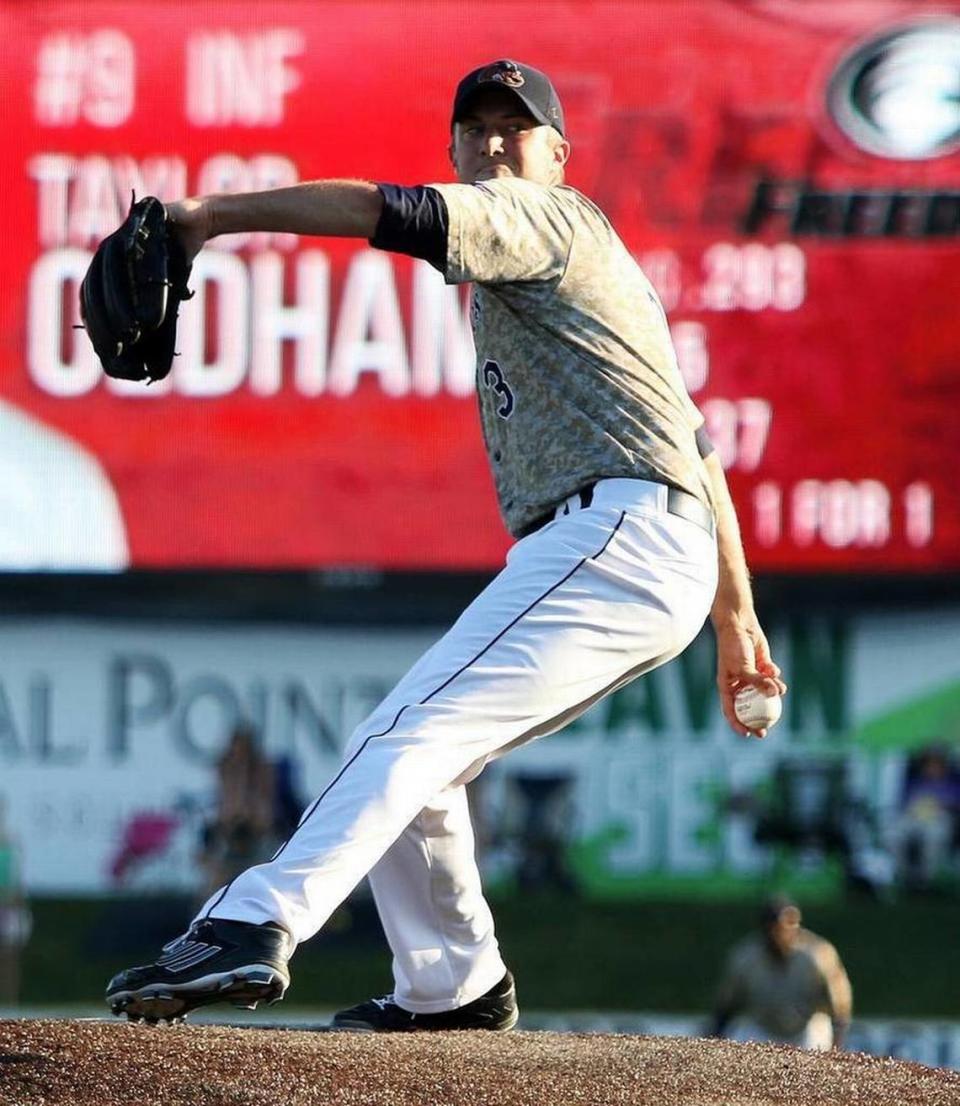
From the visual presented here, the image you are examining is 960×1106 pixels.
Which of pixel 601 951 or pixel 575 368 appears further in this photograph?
pixel 601 951

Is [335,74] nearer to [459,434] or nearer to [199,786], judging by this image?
[459,434]

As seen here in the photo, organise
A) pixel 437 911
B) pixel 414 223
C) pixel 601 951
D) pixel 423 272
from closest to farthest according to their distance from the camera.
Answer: pixel 414 223
pixel 437 911
pixel 423 272
pixel 601 951

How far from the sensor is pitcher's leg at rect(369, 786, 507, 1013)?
10.8 ft

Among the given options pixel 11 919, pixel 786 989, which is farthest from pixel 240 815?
pixel 786 989

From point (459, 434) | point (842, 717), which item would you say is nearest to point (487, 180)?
point (459, 434)

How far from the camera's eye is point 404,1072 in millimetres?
2986

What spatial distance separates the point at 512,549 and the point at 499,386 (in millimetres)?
251

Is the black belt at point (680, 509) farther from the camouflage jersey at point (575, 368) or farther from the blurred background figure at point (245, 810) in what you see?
the blurred background figure at point (245, 810)

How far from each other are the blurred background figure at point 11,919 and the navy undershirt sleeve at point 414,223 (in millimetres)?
8065

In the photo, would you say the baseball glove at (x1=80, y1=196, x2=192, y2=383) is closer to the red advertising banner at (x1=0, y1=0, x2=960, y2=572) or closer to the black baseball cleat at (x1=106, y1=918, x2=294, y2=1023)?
the black baseball cleat at (x1=106, y1=918, x2=294, y2=1023)

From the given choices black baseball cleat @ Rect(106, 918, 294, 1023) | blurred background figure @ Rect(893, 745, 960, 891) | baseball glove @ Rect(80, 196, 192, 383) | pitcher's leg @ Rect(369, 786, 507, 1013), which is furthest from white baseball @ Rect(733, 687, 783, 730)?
blurred background figure @ Rect(893, 745, 960, 891)

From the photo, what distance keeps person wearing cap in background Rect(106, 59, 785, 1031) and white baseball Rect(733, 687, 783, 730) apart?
7.1 inches

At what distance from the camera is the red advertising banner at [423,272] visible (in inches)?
380

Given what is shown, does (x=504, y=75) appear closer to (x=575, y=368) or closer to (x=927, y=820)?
(x=575, y=368)
